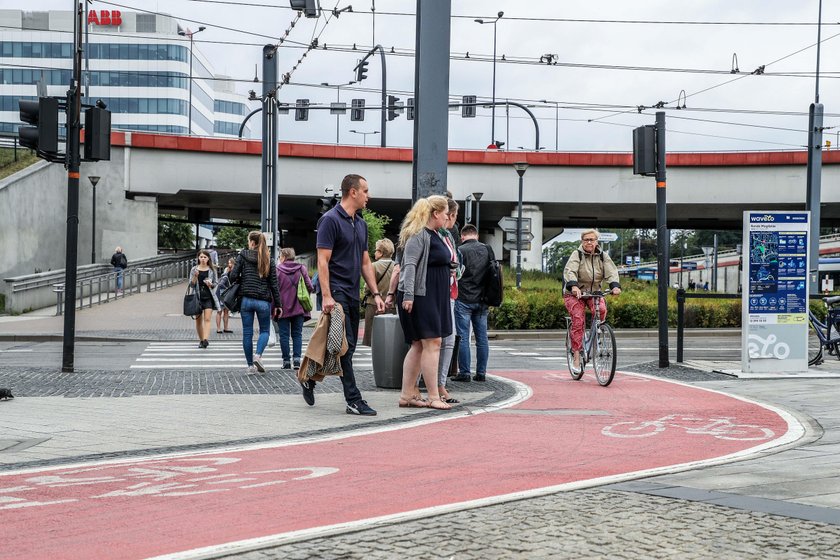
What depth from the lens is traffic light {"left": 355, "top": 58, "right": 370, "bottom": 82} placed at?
36.3 metres

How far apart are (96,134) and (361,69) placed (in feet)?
81.4

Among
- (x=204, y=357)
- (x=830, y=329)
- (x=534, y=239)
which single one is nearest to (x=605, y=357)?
(x=830, y=329)

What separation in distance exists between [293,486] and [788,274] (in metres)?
9.29

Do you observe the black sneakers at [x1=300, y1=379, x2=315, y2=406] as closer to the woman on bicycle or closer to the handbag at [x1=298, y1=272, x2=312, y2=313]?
the woman on bicycle

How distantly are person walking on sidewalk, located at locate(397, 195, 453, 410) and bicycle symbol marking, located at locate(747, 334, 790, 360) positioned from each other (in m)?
5.45

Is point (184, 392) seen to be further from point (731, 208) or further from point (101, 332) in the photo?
point (731, 208)

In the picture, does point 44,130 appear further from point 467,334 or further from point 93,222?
point 93,222

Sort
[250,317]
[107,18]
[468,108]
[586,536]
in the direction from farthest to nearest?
1. [107,18]
2. [468,108]
3. [250,317]
4. [586,536]

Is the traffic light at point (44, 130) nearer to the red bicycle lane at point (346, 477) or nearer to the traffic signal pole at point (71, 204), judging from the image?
the traffic signal pole at point (71, 204)

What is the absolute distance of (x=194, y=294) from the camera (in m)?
18.2

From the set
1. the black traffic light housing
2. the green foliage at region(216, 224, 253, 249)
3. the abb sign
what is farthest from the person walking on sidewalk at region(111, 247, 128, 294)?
the green foliage at region(216, 224, 253, 249)

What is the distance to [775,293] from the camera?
13.4 meters

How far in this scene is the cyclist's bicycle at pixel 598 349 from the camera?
11.7m

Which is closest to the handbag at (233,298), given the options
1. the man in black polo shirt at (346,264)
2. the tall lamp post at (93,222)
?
the man in black polo shirt at (346,264)
